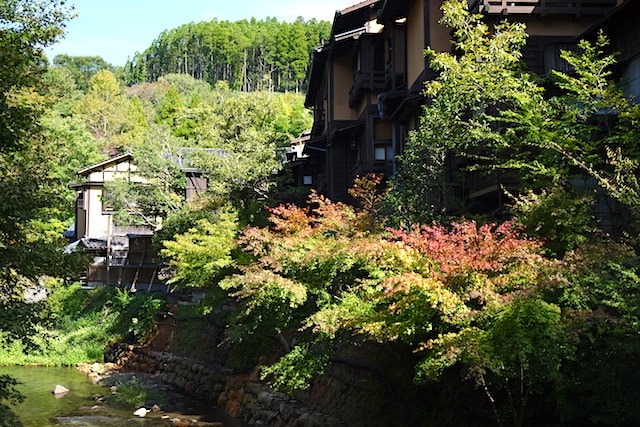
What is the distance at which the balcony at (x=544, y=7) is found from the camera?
20219 millimetres

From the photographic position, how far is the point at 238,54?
116 m

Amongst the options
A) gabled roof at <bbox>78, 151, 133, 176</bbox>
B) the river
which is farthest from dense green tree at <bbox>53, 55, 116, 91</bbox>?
the river

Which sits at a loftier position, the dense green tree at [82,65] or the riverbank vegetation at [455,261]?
the dense green tree at [82,65]

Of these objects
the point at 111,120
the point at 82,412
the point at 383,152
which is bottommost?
the point at 82,412

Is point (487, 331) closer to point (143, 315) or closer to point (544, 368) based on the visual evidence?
point (544, 368)

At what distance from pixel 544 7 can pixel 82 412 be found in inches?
818

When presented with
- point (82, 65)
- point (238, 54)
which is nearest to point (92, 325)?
point (82, 65)

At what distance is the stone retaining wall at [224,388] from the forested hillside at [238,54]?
7528 centimetres

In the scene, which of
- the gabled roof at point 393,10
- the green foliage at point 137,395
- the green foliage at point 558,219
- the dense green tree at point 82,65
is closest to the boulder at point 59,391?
the green foliage at point 137,395

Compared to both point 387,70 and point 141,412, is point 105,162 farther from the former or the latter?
point 141,412

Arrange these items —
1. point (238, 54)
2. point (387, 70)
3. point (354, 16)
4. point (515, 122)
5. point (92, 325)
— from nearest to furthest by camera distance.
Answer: point (515, 122) < point (387, 70) < point (354, 16) < point (92, 325) < point (238, 54)

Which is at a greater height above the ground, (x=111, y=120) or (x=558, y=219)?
(x=111, y=120)

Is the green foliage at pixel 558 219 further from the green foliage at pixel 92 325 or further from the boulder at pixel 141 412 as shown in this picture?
the green foliage at pixel 92 325

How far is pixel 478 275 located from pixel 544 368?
2.04 m
